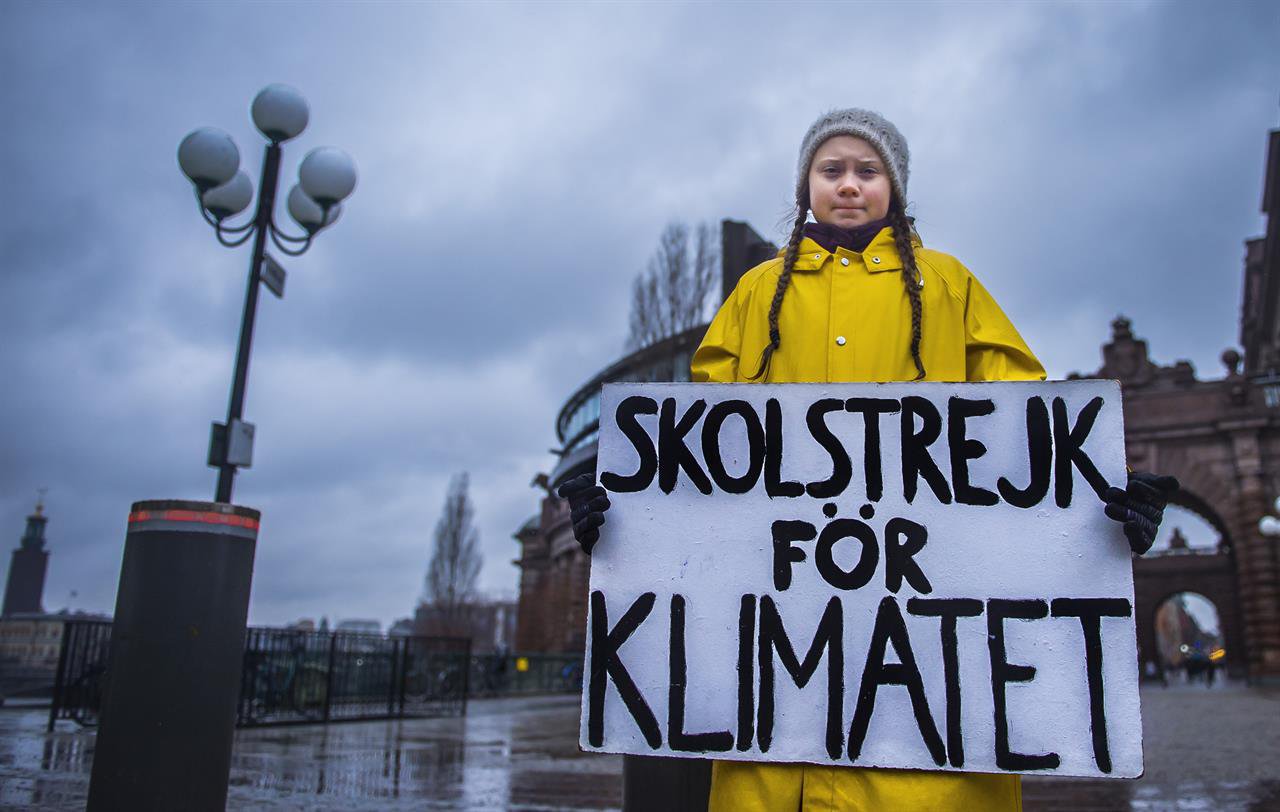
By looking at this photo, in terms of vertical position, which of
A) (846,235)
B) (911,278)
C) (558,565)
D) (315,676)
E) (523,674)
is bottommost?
(523,674)

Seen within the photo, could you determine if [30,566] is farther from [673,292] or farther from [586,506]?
[586,506]

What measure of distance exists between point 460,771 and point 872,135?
653 centimetres

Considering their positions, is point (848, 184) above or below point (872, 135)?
below

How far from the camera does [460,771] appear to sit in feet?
24.8

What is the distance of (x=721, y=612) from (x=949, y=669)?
50 centimetres

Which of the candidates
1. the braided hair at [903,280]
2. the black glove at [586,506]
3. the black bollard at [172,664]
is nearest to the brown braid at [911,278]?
the braided hair at [903,280]

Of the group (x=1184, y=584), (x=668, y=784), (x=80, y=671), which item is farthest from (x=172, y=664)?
(x=1184, y=584)

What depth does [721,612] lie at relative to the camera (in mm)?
2129

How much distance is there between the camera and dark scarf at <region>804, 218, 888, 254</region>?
2.52m

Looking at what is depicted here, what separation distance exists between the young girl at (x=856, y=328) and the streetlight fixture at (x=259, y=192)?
5133 mm

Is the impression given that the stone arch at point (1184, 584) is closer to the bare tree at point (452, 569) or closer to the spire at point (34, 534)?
the bare tree at point (452, 569)

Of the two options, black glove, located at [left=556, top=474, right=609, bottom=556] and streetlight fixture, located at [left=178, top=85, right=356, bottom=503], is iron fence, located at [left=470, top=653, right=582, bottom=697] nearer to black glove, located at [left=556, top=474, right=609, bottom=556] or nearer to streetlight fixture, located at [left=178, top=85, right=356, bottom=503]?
streetlight fixture, located at [left=178, top=85, right=356, bottom=503]

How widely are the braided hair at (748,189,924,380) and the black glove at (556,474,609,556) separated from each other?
541mm

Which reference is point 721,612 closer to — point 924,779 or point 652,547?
point 652,547
